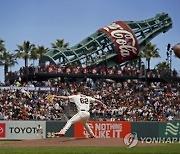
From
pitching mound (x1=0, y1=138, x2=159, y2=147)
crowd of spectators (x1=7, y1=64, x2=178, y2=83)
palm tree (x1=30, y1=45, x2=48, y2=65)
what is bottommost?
pitching mound (x1=0, y1=138, x2=159, y2=147)

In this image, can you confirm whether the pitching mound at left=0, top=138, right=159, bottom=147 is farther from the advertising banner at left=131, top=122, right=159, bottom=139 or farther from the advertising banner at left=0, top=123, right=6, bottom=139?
the advertising banner at left=0, top=123, right=6, bottom=139

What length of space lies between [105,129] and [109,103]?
12.1 m

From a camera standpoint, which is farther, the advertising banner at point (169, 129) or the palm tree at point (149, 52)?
the palm tree at point (149, 52)

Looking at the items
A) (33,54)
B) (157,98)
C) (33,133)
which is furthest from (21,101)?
(33,54)

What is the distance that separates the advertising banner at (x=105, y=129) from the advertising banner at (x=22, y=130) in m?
2.14

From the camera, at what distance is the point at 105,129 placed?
28484mm

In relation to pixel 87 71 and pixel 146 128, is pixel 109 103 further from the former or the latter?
pixel 87 71

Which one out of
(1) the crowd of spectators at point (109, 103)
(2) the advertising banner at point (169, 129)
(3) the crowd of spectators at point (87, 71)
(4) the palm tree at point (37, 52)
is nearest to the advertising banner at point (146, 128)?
(2) the advertising banner at point (169, 129)

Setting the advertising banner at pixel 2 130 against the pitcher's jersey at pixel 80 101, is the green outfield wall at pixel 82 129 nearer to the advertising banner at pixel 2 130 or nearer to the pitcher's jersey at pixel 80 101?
the advertising banner at pixel 2 130

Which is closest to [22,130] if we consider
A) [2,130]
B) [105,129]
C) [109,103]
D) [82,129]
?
[2,130]

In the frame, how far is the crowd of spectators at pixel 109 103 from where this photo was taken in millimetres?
34375

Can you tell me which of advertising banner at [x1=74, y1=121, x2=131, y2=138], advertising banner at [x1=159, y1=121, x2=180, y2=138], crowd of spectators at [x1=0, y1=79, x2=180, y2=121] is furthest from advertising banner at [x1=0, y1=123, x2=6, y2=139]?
advertising banner at [x1=159, y1=121, x2=180, y2=138]

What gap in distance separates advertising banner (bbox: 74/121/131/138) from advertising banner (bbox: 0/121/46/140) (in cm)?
214

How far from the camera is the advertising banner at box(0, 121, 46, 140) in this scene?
93.7 ft
